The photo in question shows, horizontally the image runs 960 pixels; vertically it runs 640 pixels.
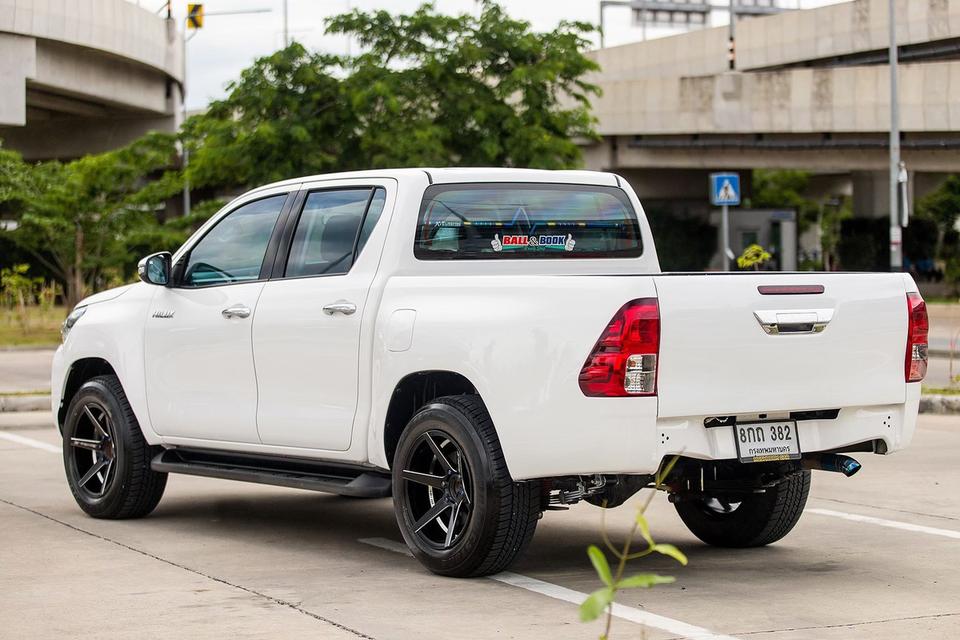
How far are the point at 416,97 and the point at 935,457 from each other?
22197 mm

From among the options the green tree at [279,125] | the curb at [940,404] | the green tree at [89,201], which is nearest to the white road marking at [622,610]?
the curb at [940,404]

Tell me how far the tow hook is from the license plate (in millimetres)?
249

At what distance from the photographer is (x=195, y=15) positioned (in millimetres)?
45125

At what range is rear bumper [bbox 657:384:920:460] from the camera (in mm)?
6777

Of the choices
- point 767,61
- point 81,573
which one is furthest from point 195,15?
point 81,573

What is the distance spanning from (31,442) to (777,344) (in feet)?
30.1

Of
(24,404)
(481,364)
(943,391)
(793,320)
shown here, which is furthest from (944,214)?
(481,364)

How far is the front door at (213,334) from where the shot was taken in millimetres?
8562

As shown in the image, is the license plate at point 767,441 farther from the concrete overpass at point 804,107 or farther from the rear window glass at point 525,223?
the concrete overpass at point 804,107

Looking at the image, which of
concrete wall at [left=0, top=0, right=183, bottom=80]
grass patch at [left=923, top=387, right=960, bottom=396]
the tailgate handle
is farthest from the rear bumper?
concrete wall at [left=0, top=0, right=183, bottom=80]

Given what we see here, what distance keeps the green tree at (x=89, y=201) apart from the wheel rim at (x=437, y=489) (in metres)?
29.8

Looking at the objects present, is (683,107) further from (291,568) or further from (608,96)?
(291,568)

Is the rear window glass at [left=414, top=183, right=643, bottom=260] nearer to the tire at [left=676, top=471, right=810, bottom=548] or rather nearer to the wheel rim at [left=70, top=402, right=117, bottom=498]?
the tire at [left=676, top=471, right=810, bottom=548]

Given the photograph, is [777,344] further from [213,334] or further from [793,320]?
[213,334]
